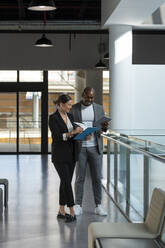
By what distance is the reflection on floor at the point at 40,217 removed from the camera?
5910 millimetres

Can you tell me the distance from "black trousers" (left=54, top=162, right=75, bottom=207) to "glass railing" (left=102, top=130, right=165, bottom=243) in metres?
0.74

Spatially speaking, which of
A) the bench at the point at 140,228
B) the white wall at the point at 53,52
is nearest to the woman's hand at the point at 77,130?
the bench at the point at 140,228

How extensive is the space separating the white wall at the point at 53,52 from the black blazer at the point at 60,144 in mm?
11107

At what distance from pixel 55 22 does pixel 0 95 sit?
189 inches

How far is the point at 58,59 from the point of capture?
1808 centimetres

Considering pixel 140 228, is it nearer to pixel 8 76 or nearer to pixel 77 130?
pixel 77 130

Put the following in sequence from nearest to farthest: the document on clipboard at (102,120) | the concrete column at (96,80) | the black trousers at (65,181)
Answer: the black trousers at (65,181), the document on clipboard at (102,120), the concrete column at (96,80)

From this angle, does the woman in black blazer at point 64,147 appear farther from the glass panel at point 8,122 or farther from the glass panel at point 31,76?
the glass panel at point 8,122

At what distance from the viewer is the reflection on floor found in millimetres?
5910

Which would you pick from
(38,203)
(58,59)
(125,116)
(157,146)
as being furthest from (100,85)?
(157,146)

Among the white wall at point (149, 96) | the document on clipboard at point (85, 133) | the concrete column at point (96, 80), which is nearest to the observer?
the document on clipboard at point (85, 133)

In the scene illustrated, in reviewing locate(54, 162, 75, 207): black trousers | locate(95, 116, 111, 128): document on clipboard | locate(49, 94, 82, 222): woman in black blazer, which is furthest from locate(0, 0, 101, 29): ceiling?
locate(54, 162, 75, 207): black trousers

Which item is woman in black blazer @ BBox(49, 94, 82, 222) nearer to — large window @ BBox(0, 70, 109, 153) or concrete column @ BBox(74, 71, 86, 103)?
concrete column @ BBox(74, 71, 86, 103)

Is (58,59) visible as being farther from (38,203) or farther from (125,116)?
(38,203)
